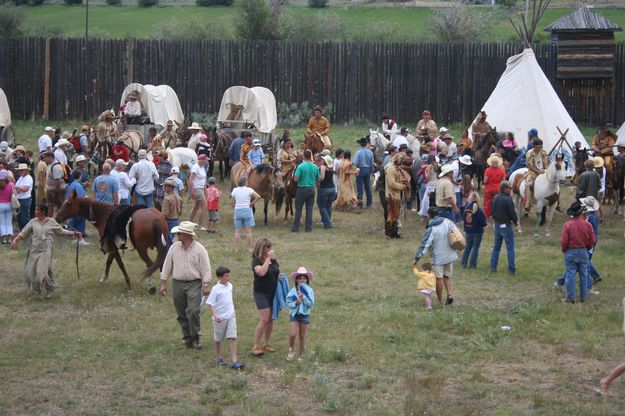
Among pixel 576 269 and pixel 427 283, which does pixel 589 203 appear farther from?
pixel 427 283

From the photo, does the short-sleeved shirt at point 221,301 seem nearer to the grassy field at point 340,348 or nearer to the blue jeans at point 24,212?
the grassy field at point 340,348

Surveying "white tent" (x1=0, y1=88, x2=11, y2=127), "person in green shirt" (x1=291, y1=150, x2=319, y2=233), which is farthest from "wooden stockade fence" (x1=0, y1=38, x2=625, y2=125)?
"person in green shirt" (x1=291, y1=150, x2=319, y2=233)

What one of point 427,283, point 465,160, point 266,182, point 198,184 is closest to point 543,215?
point 465,160

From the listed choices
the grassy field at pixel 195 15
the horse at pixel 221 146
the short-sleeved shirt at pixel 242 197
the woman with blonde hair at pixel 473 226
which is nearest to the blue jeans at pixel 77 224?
the short-sleeved shirt at pixel 242 197

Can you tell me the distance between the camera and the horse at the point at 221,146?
28844mm

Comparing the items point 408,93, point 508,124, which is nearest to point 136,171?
point 508,124

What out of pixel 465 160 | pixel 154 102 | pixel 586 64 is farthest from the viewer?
pixel 586 64

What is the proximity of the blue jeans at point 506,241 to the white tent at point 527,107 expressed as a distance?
1106 cm

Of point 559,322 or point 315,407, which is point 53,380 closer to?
point 315,407

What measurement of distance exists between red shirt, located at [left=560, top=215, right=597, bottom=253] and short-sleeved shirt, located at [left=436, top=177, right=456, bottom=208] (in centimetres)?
353

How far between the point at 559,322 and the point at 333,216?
9657mm

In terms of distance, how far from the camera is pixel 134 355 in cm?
1460

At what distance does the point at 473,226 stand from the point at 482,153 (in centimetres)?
793

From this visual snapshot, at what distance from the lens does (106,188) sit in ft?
68.2
